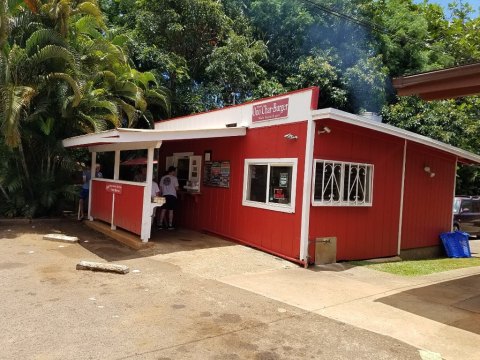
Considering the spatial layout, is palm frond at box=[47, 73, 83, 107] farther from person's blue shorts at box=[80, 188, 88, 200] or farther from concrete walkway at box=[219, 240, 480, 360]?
concrete walkway at box=[219, 240, 480, 360]

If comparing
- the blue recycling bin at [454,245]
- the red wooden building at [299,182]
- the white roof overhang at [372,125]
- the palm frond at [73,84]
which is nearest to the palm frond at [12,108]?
the palm frond at [73,84]

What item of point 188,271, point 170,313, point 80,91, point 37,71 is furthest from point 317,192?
point 37,71

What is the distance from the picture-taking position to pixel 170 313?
224 inches

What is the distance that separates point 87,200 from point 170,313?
29.4 feet

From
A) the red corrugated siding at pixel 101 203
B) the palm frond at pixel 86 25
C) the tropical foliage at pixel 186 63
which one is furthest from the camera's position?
the palm frond at pixel 86 25

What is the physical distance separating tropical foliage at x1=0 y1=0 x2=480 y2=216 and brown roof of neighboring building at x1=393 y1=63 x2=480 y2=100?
24.0 ft

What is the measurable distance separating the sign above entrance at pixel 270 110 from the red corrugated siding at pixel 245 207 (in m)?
0.25

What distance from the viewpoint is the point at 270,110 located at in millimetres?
9820

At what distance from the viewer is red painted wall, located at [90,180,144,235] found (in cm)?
998

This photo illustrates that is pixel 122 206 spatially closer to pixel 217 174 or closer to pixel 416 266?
pixel 217 174

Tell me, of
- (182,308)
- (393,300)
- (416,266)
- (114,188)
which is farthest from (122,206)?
(416,266)

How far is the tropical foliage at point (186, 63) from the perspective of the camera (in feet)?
40.6

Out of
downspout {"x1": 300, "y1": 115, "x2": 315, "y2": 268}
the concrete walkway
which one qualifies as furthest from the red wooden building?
the concrete walkway

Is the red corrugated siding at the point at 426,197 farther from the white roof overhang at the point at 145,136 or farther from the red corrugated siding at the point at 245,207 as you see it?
the white roof overhang at the point at 145,136
